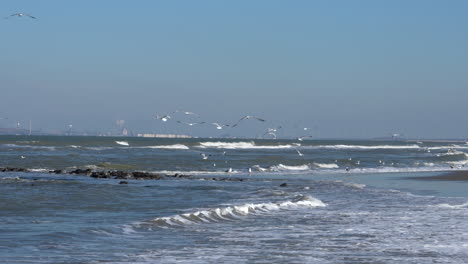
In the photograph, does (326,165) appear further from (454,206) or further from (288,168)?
(454,206)

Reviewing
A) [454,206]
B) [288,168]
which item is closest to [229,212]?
[454,206]

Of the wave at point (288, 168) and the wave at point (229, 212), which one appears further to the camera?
the wave at point (288, 168)

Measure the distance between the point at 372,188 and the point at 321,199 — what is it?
259 inches

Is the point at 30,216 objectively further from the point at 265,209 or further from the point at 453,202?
the point at 453,202

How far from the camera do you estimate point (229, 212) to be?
19.4m

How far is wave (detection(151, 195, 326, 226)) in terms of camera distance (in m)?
17.2

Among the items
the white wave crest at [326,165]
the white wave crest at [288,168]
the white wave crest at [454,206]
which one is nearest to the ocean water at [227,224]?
the white wave crest at [454,206]

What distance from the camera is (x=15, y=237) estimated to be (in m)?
14.1

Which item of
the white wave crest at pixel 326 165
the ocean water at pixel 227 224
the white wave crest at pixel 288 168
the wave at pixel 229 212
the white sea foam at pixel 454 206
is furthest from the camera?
the white wave crest at pixel 326 165

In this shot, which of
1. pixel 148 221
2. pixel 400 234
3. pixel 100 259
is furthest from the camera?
pixel 148 221

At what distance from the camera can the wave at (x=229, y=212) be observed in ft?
56.5

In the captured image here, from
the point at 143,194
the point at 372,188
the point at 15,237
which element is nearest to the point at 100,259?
the point at 15,237

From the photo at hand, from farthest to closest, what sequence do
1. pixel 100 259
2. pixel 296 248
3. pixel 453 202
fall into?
pixel 453 202 → pixel 296 248 → pixel 100 259

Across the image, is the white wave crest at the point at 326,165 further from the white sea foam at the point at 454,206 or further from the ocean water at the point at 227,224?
the white sea foam at the point at 454,206
